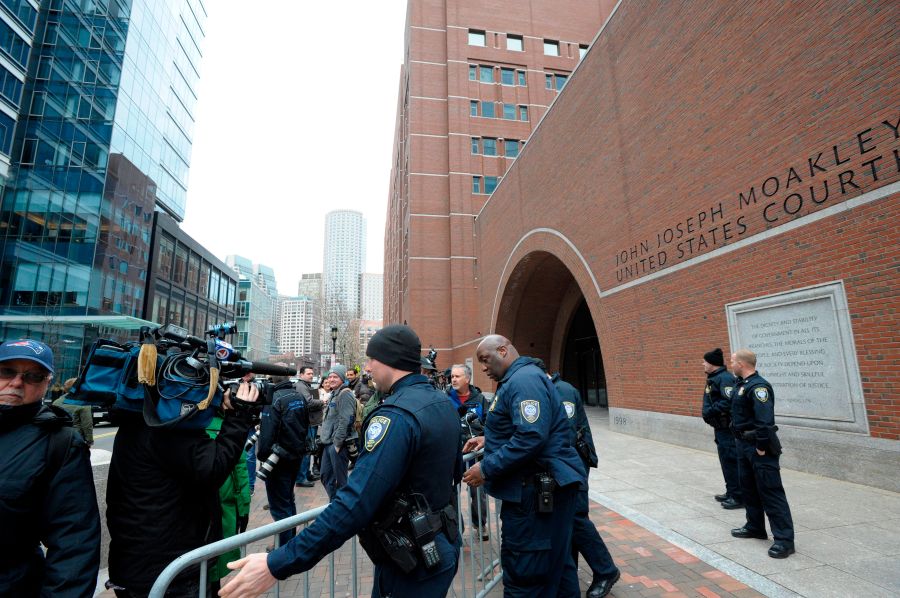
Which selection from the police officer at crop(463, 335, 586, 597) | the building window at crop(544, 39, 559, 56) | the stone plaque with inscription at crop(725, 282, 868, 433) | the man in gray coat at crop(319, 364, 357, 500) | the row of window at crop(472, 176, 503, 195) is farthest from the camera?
the building window at crop(544, 39, 559, 56)

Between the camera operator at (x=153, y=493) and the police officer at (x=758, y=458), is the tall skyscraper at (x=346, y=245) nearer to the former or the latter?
the police officer at (x=758, y=458)

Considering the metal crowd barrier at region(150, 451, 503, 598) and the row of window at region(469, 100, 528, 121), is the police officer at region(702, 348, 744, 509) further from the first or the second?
the row of window at region(469, 100, 528, 121)

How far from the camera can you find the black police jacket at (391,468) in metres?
1.59

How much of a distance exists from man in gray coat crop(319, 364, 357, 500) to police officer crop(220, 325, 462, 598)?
389 cm

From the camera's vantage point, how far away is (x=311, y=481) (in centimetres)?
823

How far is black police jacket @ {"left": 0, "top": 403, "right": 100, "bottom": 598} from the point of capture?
1773 millimetres

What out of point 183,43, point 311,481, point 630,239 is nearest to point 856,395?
point 630,239

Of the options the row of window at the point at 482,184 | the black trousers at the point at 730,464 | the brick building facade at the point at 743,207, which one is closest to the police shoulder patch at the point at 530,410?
A: the black trousers at the point at 730,464

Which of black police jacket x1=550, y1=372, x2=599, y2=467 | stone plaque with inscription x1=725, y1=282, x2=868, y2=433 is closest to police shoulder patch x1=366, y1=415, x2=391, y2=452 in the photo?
black police jacket x1=550, y1=372, x2=599, y2=467

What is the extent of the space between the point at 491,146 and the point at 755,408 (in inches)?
1325

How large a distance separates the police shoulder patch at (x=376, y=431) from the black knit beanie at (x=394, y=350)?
31cm

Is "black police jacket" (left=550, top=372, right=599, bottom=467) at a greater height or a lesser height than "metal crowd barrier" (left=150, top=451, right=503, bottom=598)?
greater

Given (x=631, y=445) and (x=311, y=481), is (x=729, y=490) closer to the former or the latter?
(x=631, y=445)

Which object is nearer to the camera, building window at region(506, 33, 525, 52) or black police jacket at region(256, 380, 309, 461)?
black police jacket at region(256, 380, 309, 461)
